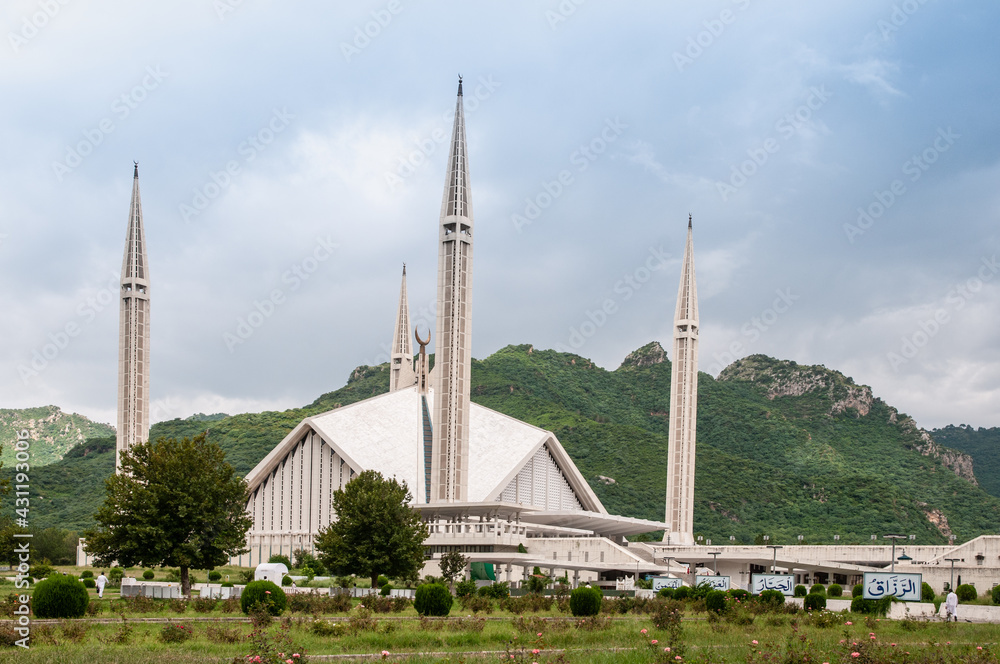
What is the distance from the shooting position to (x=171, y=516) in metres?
28.0

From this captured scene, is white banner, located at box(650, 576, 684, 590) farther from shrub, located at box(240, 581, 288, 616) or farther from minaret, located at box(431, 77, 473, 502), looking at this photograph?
shrub, located at box(240, 581, 288, 616)

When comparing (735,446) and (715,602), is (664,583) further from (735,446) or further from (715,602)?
(735,446)

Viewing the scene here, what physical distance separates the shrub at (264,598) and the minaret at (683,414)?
112 feet

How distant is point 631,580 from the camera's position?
37625 mm

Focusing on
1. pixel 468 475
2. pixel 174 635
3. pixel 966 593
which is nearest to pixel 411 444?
pixel 468 475

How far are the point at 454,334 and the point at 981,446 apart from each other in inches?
2959

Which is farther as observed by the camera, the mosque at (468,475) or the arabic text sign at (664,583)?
the mosque at (468,475)

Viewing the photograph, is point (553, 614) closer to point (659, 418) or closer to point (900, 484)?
point (900, 484)

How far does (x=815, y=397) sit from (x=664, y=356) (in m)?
17.3

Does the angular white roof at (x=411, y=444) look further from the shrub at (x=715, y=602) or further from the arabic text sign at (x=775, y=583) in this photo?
the shrub at (x=715, y=602)

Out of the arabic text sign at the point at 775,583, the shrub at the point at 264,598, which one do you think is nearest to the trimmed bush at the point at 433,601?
the shrub at the point at 264,598

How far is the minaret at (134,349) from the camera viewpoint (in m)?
49.0

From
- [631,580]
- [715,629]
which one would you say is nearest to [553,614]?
[715,629]

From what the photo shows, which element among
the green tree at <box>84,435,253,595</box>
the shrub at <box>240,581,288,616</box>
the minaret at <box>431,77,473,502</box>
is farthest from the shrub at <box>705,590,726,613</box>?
the minaret at <box>431,77,473,502</box>
